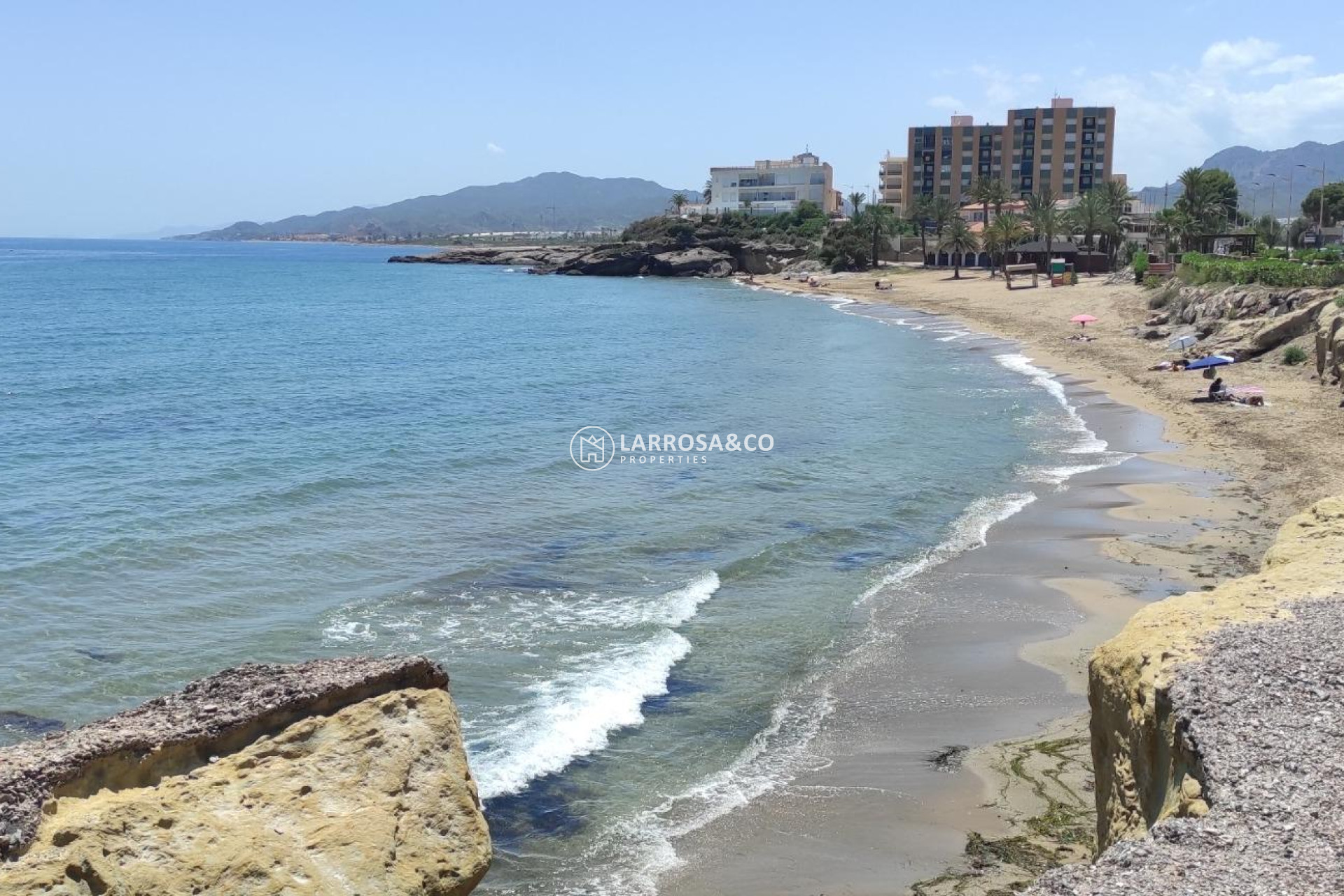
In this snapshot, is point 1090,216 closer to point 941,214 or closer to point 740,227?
point 941,214

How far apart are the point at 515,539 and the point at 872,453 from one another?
39.9 ft

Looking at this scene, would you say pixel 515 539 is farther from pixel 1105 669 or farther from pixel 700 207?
pixel 700 207

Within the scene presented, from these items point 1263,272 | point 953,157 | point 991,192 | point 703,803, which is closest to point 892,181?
point 953,157

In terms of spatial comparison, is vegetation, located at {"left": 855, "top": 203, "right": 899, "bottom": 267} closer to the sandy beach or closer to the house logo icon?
the sandy beach

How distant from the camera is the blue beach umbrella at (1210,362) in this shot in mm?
38344

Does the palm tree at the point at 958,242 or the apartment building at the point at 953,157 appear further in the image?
the apartment building at the point at 953,157

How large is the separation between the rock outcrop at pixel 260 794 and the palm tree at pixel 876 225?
371 feet

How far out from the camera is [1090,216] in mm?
91938

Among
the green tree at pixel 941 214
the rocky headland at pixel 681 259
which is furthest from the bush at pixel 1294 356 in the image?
the rocky headland at pixel 681 259

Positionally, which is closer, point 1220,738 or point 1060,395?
point 1220,738

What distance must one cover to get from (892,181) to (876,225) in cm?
5141

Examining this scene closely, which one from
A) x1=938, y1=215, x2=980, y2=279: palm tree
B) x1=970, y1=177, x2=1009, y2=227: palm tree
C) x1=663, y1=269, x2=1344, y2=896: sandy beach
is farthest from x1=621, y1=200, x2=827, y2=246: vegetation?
x1=663, y1=269, x2=1344, y2=896: sandy beach

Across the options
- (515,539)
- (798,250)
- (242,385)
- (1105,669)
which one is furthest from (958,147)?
(1105,669)

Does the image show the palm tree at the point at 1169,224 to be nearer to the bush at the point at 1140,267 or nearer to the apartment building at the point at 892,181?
the bush at the point at 1140,267
